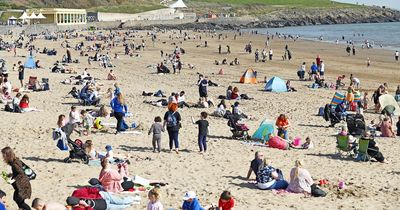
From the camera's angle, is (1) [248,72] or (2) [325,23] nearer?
(1) [248,72]

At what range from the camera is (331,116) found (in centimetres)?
1847

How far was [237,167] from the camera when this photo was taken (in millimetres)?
13359

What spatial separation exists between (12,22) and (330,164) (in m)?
74.5

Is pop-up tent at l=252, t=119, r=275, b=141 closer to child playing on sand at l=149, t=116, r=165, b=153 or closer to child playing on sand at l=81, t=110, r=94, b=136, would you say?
child playing on sand at l=149, t=116, r=165, b=153

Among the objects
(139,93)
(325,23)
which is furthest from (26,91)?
(325,23)

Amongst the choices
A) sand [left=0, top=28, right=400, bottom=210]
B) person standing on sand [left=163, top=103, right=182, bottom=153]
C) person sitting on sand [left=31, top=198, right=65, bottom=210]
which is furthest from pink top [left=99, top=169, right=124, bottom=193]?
person standing on sand [left=163, top=103, right=182, bottom=153]

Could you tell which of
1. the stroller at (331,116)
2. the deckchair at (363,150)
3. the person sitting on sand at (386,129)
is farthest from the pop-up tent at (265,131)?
the person sitting on sand at (386,129)

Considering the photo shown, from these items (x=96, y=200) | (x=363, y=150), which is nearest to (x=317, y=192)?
(x=363, y=150)

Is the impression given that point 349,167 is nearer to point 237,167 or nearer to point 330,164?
point 330,164

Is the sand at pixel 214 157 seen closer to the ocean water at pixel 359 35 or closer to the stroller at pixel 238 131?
the stroller at pixel 238 131

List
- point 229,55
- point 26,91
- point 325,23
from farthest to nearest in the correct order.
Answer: point 325,23 < point 229,55 < point 26,91

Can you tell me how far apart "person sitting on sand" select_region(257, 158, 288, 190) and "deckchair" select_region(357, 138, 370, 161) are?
3172 millimetres

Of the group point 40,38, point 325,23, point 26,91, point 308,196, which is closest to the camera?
point 308,196

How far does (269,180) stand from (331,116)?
742cm
